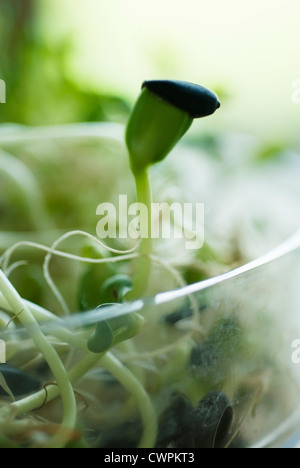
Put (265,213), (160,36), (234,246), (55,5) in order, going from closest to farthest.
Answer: (234,246) < (265,213) < (160,36) < (55,5)

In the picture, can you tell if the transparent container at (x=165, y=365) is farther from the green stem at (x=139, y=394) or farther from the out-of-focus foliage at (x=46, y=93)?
the out-of-focus foliage at (x=46, y=93)

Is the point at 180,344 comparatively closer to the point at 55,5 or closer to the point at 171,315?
the point at 171,315

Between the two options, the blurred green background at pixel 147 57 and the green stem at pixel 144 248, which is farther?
the blurred green background at pixel 147 57

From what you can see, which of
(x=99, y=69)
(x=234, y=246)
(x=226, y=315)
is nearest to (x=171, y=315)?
(x=226, y=315)

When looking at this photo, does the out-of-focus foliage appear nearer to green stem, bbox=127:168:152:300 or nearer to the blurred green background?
the blurred green background

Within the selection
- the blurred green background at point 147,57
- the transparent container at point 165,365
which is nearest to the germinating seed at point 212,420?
the transparent container at point 165,365

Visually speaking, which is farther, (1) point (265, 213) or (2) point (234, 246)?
(1) point (265, 213)

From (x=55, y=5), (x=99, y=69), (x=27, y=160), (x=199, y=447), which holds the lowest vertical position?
(x=199, y=447)
